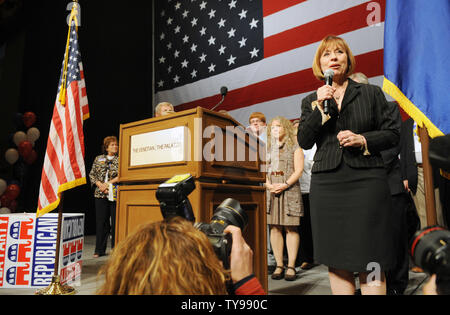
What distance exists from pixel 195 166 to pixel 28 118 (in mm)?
4326

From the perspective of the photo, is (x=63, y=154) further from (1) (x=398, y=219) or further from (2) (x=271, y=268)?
(1) (x=398, y=219)

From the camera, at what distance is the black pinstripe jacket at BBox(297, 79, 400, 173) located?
Result: 1.26 metres

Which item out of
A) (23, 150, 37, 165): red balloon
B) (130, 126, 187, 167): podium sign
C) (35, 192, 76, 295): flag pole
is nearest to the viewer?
(130, 126, 187, 167): podium sign

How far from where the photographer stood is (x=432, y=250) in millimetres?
528

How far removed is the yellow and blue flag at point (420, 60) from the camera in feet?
4.33

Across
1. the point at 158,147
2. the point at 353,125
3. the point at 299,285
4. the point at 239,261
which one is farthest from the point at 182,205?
the point at 299,285

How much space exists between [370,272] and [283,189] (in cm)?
169

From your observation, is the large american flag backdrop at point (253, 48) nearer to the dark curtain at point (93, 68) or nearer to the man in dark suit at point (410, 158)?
the dark curtain at point (93, 68)

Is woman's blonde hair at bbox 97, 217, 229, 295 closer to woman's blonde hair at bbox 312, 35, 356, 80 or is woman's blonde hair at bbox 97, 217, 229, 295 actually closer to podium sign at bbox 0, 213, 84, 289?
woman's blonde hair at bbox 312, 35, 356, 80

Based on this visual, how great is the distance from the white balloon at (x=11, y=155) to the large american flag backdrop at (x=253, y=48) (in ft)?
8.12

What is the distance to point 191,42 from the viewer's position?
557 centimetres

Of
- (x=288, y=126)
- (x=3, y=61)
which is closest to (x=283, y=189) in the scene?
(x=288, y=126)

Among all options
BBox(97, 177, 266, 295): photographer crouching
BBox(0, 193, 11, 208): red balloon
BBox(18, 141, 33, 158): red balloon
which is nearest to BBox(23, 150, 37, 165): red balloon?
BBox(18, 141, 33, 158): red balloon

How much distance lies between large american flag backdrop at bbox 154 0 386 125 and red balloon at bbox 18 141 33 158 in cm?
228
